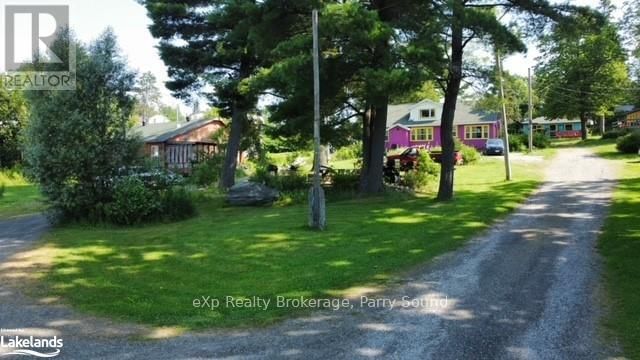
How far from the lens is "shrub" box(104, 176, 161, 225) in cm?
1402

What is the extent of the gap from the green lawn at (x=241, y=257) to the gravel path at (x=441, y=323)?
476mm

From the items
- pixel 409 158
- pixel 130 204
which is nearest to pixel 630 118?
pixel 409 158

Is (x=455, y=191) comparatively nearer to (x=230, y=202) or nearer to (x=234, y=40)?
(x=230, y=202)

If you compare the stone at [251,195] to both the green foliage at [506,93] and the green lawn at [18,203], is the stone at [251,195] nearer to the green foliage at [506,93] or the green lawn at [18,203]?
the green lawn at [18,203]

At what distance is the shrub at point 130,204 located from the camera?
14.0 m

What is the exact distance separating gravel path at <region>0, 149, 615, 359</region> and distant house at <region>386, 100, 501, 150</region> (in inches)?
1671

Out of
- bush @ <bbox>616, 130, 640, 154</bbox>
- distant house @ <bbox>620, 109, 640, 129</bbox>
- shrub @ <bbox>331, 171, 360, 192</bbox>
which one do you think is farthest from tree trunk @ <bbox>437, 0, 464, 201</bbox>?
distant house @ <bbox>620, 109, 640, 129</bbox>

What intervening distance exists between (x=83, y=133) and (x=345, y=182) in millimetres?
10007

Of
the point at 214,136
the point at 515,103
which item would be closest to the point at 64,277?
the point at 515,103

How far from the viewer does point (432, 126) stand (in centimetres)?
5309

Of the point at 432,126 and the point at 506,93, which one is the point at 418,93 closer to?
the point at 506,93

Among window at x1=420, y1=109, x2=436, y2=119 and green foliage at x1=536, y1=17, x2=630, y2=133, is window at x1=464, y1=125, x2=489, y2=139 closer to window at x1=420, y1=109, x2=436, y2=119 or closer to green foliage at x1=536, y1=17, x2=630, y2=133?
window at x1=420, y1=109, x2=436, y2=119

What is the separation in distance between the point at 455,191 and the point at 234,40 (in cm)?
1022

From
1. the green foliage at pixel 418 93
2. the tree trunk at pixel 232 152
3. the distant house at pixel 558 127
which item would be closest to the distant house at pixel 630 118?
the distant house at pixel 558 127
